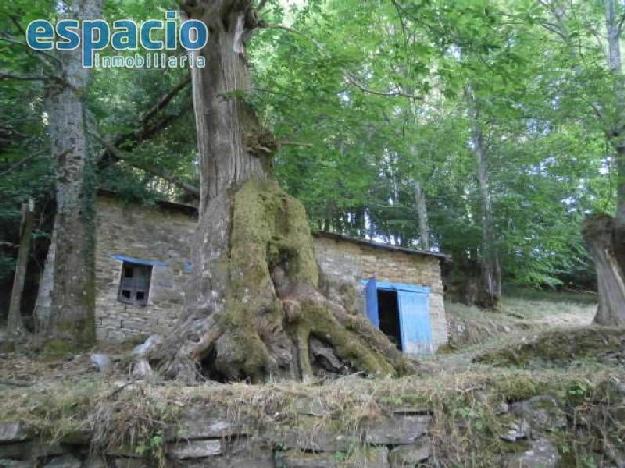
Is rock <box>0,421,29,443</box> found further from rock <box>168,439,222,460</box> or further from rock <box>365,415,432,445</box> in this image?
rock <box>365,415,432,445</box>

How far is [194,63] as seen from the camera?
5941 millimetres

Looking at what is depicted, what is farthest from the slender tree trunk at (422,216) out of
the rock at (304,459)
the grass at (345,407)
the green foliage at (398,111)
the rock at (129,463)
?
the rock at (129,463)

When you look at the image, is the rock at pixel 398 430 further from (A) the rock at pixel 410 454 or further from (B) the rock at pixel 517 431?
(B) the rock at pixel 517 431

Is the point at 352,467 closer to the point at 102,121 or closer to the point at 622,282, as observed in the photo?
the point at 622,282

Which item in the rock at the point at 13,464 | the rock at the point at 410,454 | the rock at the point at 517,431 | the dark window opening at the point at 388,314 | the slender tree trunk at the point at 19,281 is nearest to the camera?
the rock at the point at 13,464

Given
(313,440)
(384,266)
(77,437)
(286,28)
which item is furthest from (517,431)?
(384,266)

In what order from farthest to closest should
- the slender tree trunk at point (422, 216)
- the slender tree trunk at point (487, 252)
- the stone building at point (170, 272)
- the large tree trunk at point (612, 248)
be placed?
the slender tree trunk at point (422, 216)
the slender tree trunk at point (487, 252)
the stone building at point (170, 272)
the large tree trunk at point (612, 248)

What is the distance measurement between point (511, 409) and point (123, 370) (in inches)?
119

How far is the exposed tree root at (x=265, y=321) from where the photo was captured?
3.91m

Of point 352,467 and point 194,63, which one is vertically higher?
point 194,63

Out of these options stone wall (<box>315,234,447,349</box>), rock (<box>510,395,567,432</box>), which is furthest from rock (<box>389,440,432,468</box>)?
stone wall (<box>315,234,447,349</box>)

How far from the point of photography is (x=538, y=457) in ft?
9.67

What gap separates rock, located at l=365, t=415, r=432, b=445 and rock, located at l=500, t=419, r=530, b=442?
0.53 m

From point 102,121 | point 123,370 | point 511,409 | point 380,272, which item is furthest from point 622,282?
point 102,121
